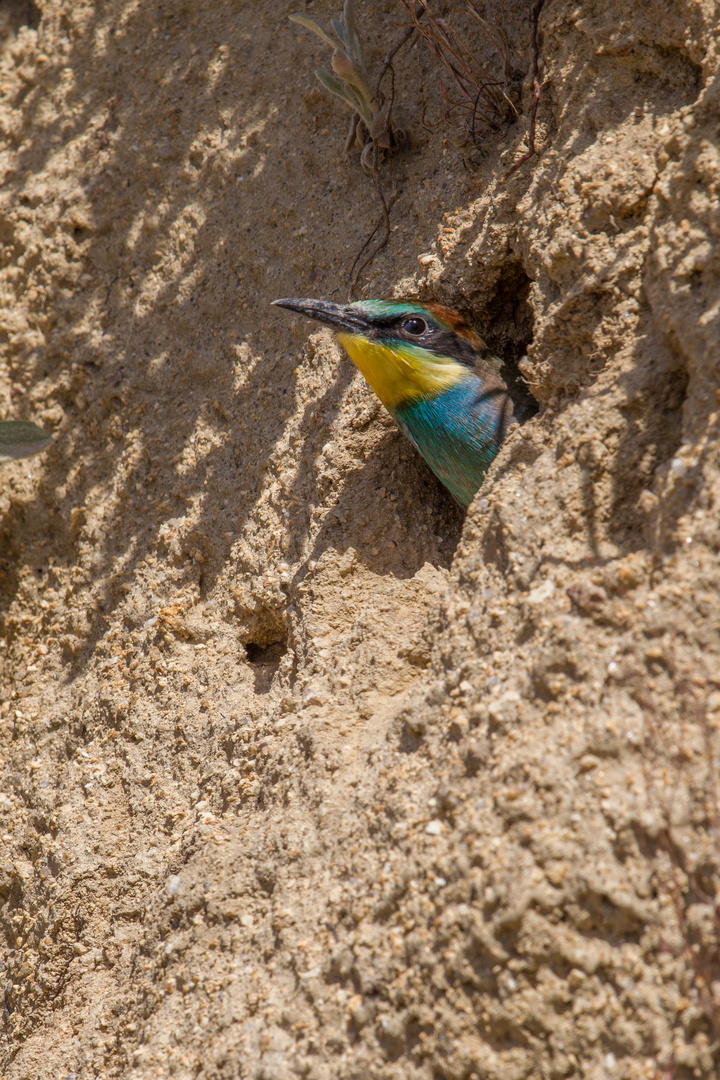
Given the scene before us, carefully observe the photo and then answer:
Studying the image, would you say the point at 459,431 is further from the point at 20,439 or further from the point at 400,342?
the point at 20,439

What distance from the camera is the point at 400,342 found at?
2947mm

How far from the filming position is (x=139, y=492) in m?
3.38

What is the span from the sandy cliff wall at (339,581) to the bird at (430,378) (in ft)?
0.51

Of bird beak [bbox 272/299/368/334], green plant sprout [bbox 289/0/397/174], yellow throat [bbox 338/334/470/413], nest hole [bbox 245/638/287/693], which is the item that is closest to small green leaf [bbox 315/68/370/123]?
green plant sprout [bbox 289/0/397/174]

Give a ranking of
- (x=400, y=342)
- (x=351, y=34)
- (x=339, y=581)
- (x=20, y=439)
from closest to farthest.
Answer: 1. (x=339, y=581)
2. (x=400, y=342)
3. (x=351, y=34)
4. (x=20, y=439)

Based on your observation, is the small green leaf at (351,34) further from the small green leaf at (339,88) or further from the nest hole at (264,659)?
the nest hole at (264,659)

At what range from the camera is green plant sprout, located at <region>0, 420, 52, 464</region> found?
3.25 meters

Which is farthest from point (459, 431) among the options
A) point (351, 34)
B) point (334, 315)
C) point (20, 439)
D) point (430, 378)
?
point (20, 439)

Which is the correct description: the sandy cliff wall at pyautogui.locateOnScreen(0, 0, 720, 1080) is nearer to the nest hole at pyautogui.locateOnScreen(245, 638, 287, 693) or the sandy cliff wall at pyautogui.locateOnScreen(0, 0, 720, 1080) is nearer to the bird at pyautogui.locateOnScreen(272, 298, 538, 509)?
the nest hole at pyautogui.locateOnScreen(245, 638, 287, 693)

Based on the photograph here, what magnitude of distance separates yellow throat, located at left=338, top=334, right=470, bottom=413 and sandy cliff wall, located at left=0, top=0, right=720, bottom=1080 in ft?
0.46

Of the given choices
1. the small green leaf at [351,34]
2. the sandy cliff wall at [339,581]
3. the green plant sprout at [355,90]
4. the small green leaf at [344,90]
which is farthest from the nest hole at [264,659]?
the small green leaf at [351,34]

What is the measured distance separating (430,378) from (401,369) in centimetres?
10

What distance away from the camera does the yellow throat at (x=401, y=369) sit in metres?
2.94

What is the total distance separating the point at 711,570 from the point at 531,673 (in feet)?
1.43
